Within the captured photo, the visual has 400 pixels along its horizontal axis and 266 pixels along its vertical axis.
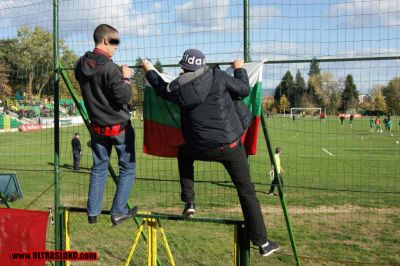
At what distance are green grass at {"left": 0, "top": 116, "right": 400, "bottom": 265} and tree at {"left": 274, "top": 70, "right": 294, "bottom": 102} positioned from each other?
1.28 feet

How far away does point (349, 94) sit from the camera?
6457 millimetres

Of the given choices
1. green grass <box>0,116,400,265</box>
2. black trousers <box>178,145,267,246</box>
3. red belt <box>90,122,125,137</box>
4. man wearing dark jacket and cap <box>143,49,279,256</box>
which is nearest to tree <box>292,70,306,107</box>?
green grass <box>0,116,400,265</box>

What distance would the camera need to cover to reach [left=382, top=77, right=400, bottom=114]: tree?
19.9ft

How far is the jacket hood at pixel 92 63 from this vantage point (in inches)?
181

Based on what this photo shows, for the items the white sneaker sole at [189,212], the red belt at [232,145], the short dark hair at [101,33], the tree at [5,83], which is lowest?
the white sneaker sole at [189,212]

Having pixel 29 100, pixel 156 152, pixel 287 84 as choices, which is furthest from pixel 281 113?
pixel 29 100

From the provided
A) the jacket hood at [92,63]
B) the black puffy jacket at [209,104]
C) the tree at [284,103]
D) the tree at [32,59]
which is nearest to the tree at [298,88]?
the tree at [284,103]

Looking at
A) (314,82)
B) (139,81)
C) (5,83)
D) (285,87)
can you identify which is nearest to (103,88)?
(139,81)

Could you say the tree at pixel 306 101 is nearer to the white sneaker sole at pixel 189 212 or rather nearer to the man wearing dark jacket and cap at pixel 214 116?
the man wearing dark jacket and cap at pixel 214 116

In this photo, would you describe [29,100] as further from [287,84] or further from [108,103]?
[287,84]

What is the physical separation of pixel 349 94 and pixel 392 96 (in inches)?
24.0

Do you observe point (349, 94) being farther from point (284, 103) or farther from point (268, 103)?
point (268, 103)

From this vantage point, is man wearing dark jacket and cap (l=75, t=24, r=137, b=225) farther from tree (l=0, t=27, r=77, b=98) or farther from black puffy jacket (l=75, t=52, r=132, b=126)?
A: tree (l=0, t=27, r=77, b=98)

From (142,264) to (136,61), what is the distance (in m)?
3.94
